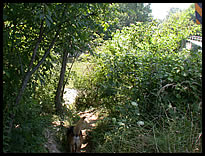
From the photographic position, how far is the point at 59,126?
363cm

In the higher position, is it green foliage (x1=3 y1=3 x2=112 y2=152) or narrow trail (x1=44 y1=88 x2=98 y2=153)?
green foliage (x1=3 y1=3 x2=112 y2=152)

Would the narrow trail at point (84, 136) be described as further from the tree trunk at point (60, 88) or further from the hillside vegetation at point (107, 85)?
the tree trunk at point (60, 88)

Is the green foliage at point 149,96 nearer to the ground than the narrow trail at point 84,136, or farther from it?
farther from it

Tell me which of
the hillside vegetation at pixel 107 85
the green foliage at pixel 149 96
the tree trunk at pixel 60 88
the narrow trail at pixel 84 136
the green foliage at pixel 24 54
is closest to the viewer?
the green foliage at pixel 24 54

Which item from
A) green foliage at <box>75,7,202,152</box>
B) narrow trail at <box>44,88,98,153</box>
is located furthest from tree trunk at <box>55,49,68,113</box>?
green foliage at <box>75,7,202,152</box>

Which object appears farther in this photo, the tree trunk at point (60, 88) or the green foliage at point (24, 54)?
the tree trunk at point (60, 88)

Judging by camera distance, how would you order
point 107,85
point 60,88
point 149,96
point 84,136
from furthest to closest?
point 60,88, point 107,85, point 84,136, point 149,96

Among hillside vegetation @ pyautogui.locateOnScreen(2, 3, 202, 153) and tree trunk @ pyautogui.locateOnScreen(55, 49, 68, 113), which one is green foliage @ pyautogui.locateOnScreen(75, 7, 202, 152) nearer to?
hillside vegetation @ pyautogui.locateOnScreen(2, 3, 202, 153)

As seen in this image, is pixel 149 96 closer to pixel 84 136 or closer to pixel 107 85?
pixel 107 85

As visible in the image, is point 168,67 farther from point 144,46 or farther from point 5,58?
point 5,58

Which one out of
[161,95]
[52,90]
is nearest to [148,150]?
[161,95]

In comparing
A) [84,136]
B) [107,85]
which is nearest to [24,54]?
[107,85]

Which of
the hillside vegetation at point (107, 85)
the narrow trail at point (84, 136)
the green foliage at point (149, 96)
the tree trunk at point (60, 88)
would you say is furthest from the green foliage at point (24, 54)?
the tree trunk at point (60, 88)

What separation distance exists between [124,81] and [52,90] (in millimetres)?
1732
